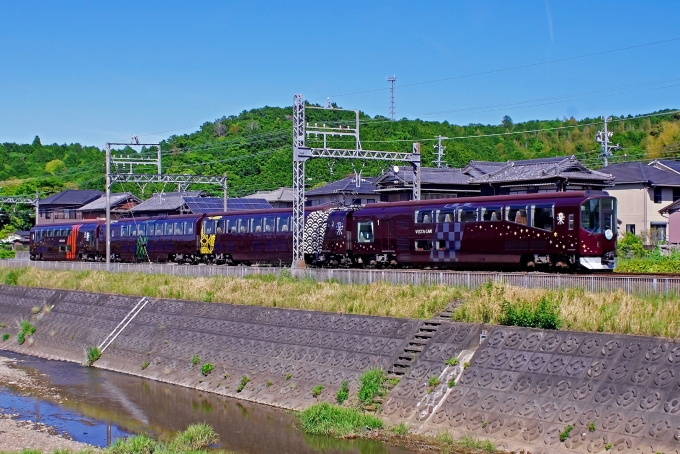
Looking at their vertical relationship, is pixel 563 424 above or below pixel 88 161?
below

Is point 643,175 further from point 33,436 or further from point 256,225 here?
point 33,436

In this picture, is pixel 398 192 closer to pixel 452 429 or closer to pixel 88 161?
pixel 452 429

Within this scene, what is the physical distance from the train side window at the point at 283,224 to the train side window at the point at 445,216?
31.4 feet

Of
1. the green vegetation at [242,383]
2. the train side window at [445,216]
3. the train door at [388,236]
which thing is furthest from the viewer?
the train door at [388,236]

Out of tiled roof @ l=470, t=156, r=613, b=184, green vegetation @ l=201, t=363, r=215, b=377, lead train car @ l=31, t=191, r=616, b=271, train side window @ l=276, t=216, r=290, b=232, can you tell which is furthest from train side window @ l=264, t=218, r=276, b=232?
green vegetation @ l=201, t=363, r=215, b=377

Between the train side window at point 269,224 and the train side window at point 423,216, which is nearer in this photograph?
the train side window at point 423,216

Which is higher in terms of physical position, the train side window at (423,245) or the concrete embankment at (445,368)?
the train side window at (423,245)

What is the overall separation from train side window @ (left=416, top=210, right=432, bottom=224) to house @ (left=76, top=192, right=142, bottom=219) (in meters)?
44.5

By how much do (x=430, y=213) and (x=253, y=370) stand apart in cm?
1032

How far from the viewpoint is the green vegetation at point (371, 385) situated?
18.7 meters

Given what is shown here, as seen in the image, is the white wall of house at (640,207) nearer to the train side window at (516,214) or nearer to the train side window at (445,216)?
the train side window at (445,216)

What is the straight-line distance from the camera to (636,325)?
16.7 m

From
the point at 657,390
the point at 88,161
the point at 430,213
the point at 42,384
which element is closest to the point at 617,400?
the point at 657,390

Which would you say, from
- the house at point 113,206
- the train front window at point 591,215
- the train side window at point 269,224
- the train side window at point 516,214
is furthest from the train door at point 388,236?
the house at point 113,206
